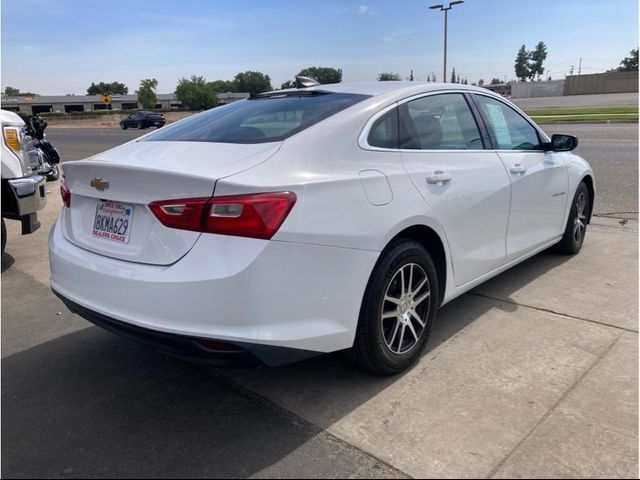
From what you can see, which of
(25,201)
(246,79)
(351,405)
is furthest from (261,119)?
Answer: (246,79)

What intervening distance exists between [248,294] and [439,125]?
6.25 ft

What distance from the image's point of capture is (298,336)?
2.57m

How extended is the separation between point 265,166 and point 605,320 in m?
2.71

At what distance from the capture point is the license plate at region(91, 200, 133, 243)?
2.75 m

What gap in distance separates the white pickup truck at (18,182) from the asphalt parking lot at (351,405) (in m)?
1.33

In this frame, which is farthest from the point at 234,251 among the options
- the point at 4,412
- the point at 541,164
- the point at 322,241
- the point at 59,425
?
the point at 541,164

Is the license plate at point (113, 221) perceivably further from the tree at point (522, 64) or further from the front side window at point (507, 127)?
the tree at point (522, 64)

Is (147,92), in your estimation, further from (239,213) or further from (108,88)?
(239,213)

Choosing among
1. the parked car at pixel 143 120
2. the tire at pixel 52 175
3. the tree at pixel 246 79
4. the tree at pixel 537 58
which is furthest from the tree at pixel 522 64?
the tire at pixel 52 175

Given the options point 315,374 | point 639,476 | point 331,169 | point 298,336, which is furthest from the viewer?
point 315,374

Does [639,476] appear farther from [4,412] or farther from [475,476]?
[4,412]

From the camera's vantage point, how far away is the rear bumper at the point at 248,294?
2408 millimetres

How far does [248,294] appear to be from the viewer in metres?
2.40

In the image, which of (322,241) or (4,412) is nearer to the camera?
(322,241)
